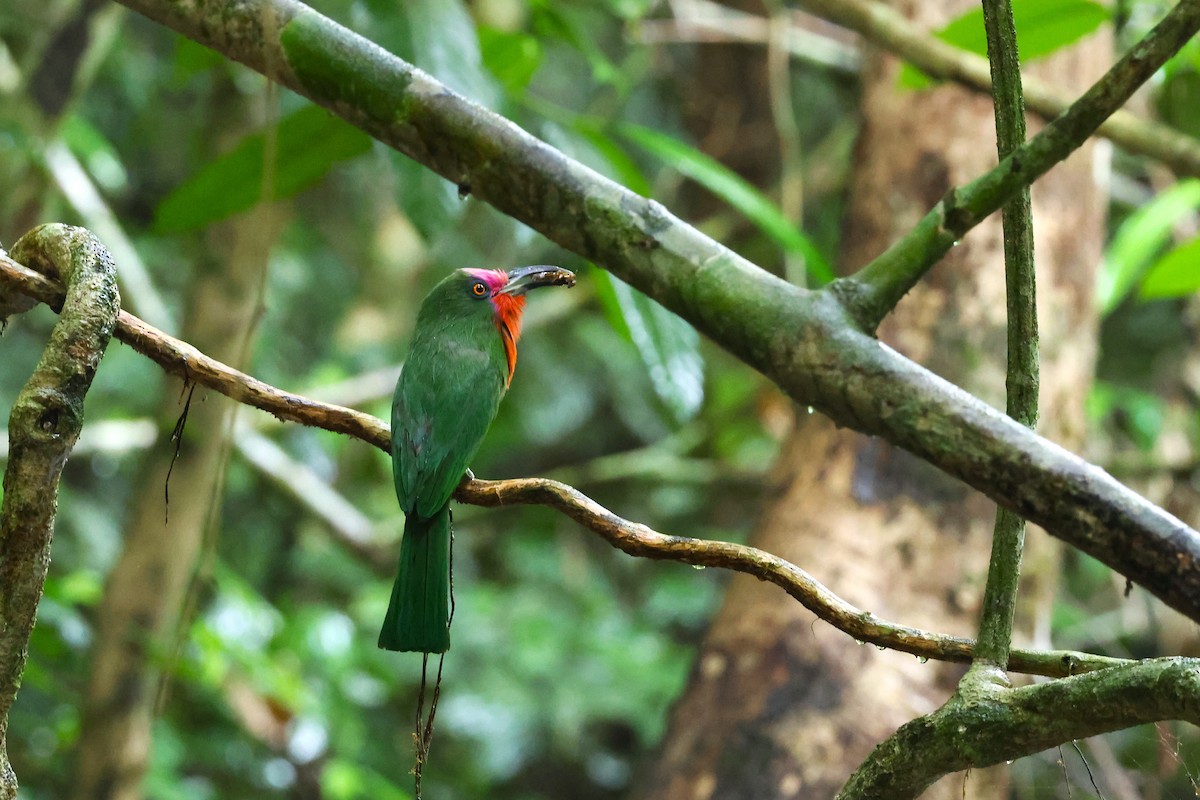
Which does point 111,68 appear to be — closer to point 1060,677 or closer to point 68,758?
point 68,758

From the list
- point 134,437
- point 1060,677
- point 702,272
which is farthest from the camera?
point 134,437

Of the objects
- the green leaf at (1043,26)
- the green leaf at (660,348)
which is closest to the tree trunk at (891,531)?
the green leaf at (660,348)

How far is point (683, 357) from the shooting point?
228 centimetres

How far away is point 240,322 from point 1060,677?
250cm

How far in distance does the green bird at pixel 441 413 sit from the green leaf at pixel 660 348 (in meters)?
0.49

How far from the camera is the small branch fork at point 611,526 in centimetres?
107

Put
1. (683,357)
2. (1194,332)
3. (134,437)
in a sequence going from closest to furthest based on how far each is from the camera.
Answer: (683,357)
(134,437)
(1194,332)

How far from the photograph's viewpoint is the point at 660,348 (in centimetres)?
226

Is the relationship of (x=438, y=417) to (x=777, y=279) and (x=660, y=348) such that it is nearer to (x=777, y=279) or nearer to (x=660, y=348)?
(x=777, y=279)

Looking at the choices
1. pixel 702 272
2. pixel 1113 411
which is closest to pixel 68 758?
pixel 702 272

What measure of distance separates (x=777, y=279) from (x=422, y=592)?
0.52 m

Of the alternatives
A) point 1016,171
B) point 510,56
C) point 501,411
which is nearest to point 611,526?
point 1016,171

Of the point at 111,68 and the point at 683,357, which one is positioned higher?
the point at 111,68

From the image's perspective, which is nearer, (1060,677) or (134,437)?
(1060,677)
